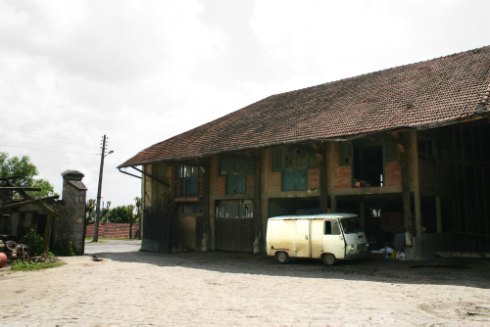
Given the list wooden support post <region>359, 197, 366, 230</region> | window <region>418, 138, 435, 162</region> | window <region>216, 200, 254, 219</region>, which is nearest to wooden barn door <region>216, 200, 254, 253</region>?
window <region>216, 200, 254, 219</region>

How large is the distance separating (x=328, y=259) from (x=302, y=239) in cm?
112

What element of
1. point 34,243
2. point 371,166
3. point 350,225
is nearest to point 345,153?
point 350,225

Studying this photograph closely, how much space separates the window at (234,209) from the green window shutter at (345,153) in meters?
5.11

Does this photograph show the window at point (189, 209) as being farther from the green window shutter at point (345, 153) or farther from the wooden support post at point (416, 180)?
the wooden support post at point (416, 180)

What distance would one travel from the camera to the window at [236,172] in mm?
20812

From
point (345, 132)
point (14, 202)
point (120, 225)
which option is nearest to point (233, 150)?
point (345, 132)

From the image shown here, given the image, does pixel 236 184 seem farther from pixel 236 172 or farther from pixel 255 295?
pixel 255 295

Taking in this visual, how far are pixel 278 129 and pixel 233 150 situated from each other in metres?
2.26

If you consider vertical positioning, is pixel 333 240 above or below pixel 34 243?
above

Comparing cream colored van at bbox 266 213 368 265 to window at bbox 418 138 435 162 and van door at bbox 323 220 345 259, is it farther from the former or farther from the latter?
window at bbox 418 138 435 162

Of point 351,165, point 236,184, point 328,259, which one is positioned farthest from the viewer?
point 236,184

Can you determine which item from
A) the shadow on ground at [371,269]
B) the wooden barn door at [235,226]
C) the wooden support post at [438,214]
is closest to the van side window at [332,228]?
the shadow on ground at [371,269]

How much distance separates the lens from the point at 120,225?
4388 centimetres

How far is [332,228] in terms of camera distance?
579 inches
